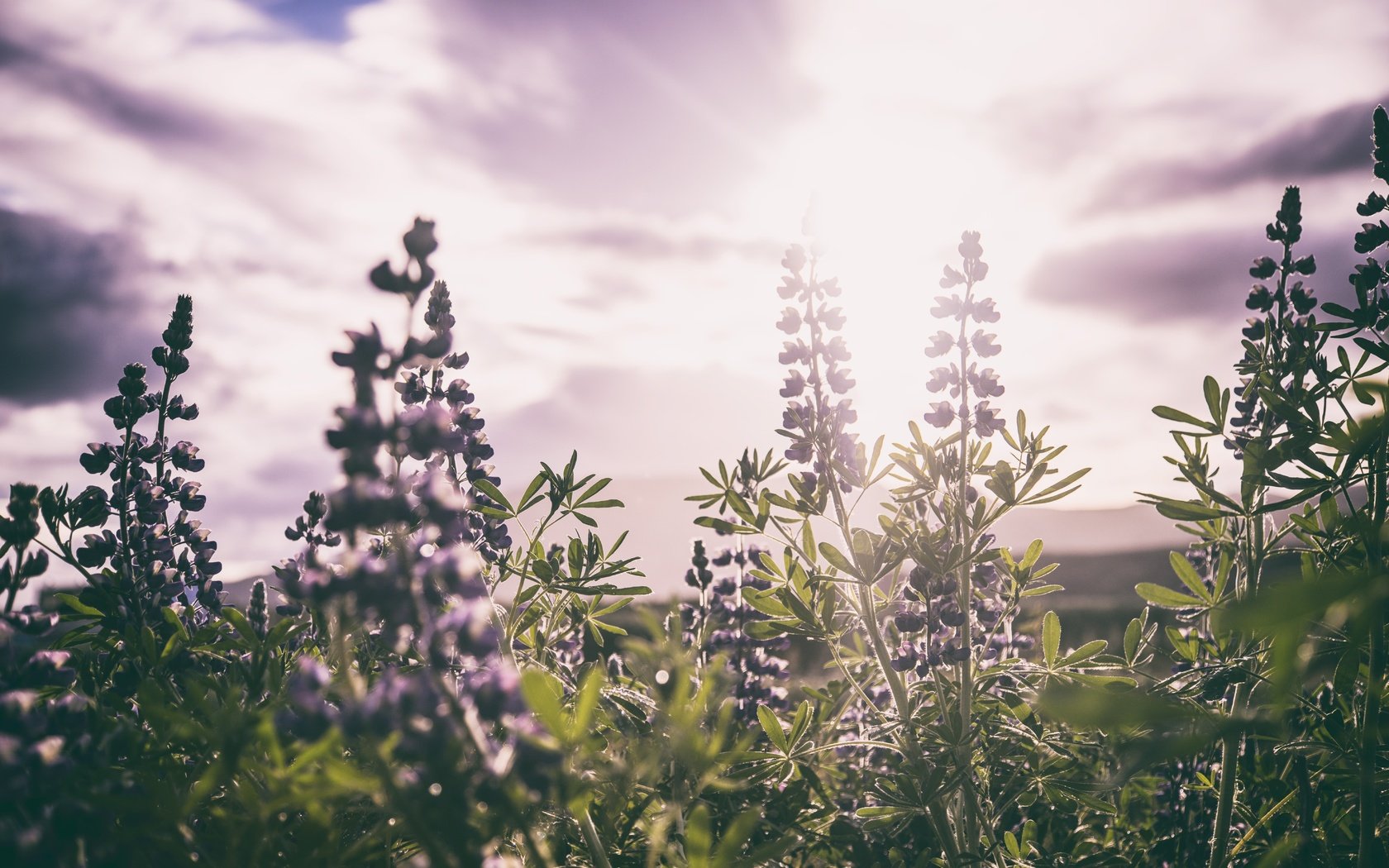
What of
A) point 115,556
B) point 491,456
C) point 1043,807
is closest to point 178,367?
point 115,556

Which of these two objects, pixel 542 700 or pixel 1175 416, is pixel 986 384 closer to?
pixel 1175 416

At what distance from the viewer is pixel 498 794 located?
1.13 metres

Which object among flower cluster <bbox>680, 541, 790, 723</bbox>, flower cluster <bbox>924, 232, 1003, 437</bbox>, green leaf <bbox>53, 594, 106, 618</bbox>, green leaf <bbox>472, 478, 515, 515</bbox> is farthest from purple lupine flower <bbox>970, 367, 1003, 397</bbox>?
green leaf <bbox>53, 594, 106, 618</bbox>

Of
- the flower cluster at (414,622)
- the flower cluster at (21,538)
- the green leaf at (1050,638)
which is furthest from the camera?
the green leaf at (1050,638)

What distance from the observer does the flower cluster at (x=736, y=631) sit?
3.85m

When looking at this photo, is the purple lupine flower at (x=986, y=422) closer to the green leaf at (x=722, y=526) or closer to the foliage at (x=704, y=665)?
the foliage at (x=704, y=665)

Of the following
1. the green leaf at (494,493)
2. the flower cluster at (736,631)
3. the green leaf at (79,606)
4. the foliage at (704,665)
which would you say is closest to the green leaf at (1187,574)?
the foliage at (704,665)

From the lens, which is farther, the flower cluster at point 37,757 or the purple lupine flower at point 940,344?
the purple lupine flower at point 940,344

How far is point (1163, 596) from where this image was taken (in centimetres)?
291

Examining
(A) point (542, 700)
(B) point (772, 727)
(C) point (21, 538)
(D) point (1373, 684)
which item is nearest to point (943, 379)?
(B) point (772, 727)

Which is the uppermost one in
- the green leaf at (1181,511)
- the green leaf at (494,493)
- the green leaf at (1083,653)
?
the green leaf at (494,493)

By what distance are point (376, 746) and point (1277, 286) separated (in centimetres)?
344

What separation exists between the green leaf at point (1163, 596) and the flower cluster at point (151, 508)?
3205 mm

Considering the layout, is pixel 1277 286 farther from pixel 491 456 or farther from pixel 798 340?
pixel 491 456
